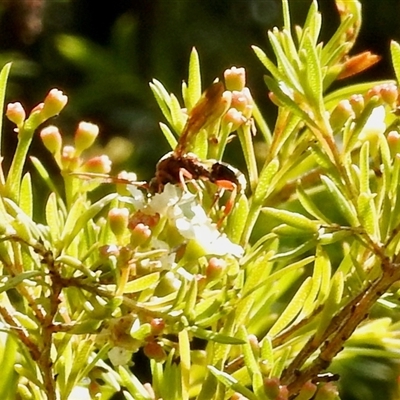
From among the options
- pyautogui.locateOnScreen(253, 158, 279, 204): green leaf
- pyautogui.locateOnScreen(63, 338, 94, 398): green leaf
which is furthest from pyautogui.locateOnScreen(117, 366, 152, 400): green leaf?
pyautogui.locateOnScreen(253, 158, 279, 204): green leaf

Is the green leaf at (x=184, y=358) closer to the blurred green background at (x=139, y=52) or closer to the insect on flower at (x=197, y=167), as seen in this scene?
the insect on flower at (x=197, y=167)

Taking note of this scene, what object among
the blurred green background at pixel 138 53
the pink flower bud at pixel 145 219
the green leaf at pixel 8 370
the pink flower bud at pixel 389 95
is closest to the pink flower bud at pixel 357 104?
the pink flower bud at pixel 389 95

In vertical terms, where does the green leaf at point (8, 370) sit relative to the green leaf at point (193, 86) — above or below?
below

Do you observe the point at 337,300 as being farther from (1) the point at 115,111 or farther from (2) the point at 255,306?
(1) the point at 115,111

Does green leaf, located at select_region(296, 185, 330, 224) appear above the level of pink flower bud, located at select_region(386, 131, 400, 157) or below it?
below

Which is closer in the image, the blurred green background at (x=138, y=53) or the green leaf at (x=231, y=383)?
the green leaf at (x=231, y=383)

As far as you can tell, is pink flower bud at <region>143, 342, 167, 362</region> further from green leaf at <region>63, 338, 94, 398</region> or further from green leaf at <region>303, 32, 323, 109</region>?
green leaf at <region>303, 32, 323, 109</region>
